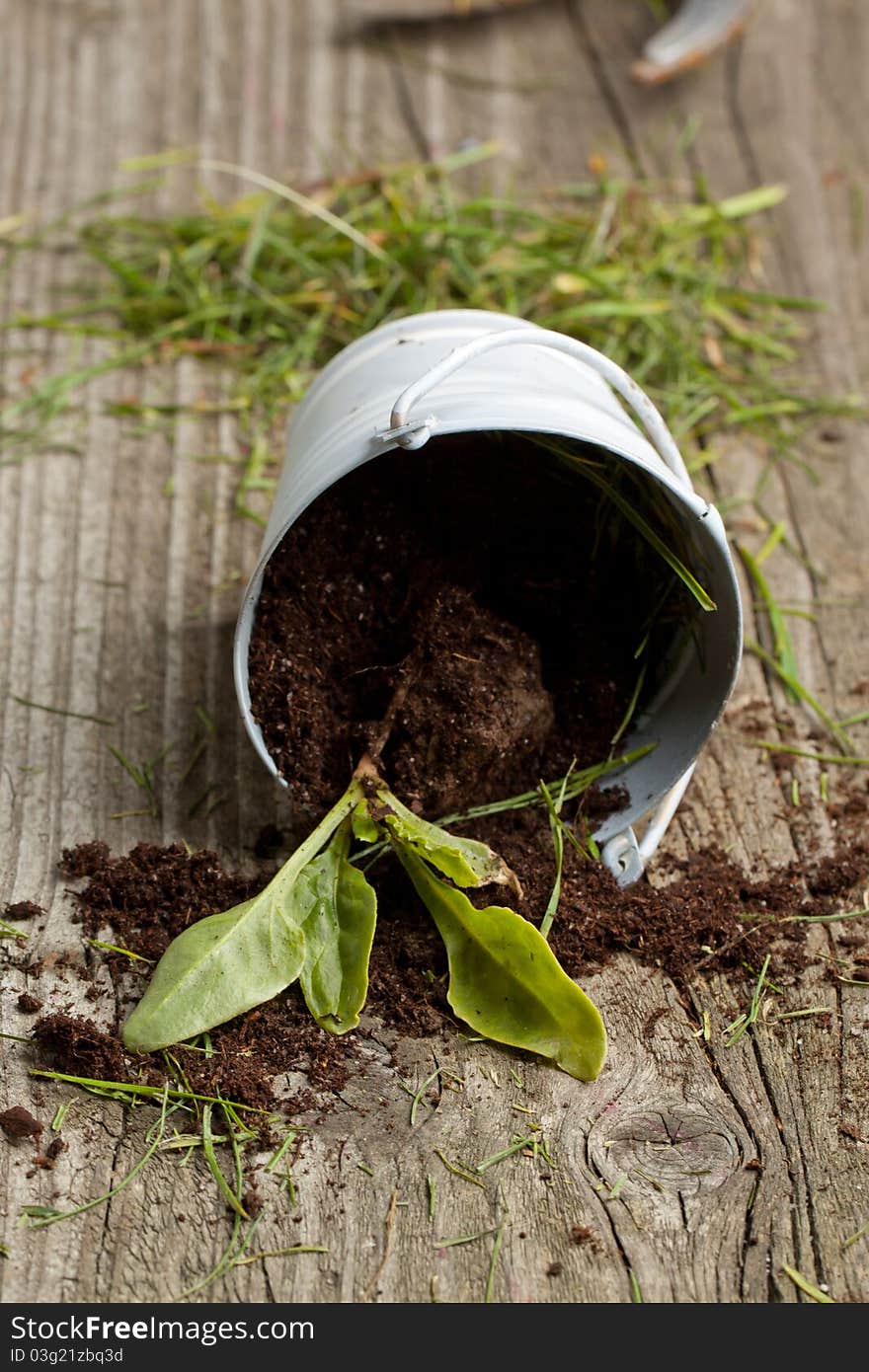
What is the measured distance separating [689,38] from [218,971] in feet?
9.74

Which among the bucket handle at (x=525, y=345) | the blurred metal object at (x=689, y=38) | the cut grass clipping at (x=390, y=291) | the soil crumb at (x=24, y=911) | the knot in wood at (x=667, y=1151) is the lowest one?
the knot in wood at (x=667, y=1151)

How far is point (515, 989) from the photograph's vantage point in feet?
5.44

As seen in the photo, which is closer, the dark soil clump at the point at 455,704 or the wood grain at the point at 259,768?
the wood grain at the point at 259,768

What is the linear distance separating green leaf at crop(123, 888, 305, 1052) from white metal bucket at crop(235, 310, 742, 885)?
24 centimetres

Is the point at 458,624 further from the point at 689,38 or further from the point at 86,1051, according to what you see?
the point at 689,38

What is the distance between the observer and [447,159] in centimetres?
329

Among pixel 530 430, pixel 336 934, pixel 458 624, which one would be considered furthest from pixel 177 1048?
pixel 530 430

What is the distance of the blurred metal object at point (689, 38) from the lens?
3.52 m

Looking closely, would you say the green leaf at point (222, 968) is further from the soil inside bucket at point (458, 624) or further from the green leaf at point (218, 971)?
the soil inside bucket at point (458, 624)

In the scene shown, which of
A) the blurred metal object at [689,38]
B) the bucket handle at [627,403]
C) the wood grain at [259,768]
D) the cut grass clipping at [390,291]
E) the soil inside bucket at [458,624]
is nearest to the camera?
the wood grain at [259,768]

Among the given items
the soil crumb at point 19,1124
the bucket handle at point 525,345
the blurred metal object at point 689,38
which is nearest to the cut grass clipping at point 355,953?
the soil crumb at point 19,1124

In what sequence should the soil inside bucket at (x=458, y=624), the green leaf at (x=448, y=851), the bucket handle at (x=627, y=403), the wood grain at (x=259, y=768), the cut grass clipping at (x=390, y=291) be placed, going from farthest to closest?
the cut grass clipping at (x=390, y=291), the soil inside bucket at (x=458, y=624), the green leaf at (x=448, y=851), the bucket handle at (x=627, y=403), the wood grain at (x=259, y=768)

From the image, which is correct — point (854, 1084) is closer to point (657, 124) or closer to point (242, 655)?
point (242, 655)

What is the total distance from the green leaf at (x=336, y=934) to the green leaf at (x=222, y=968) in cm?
3
